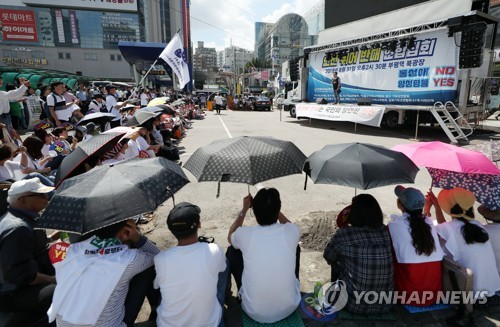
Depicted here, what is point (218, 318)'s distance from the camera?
2.26 meters

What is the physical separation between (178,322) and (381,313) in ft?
5.84

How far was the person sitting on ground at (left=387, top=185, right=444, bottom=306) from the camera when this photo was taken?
2479 millimetres

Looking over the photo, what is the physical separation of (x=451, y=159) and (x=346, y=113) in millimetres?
11974

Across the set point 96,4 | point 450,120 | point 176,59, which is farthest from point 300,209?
point 96,4

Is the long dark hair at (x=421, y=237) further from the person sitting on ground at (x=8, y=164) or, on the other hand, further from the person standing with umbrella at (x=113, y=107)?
the person standing with umbrella at (x=113, y=107)

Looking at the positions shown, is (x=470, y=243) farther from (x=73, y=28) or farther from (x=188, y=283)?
(x=73, y=28)

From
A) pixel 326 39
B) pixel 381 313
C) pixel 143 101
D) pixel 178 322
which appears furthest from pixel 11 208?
pixel 326 39

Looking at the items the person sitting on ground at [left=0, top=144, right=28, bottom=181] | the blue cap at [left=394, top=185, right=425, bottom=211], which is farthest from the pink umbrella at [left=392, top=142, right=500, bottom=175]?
the person sitting on ground at [left=0, top=144, right=28, bottom=181]

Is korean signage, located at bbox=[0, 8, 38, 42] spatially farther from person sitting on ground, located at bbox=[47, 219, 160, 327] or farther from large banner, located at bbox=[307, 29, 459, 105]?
person sitting on ground, located at bbox=[47, 219, 160, 327]

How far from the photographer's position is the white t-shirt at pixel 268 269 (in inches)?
90.7

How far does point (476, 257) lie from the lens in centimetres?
259

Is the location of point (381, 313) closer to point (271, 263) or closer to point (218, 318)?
point (271, 263)

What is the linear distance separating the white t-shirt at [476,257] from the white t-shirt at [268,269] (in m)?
1.46

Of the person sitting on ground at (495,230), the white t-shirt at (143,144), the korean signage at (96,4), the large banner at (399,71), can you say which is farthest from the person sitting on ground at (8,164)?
the korean signage at (96,4)
